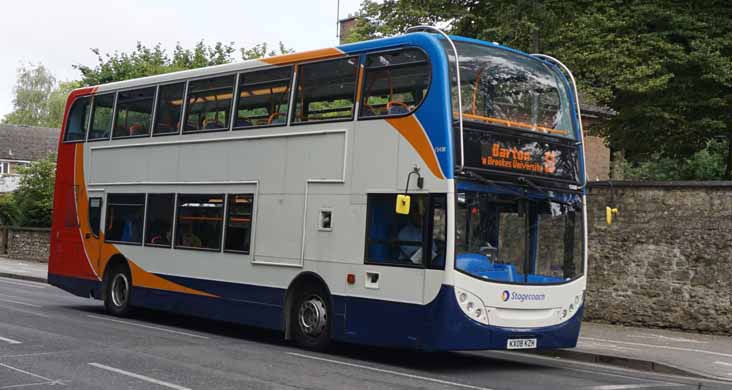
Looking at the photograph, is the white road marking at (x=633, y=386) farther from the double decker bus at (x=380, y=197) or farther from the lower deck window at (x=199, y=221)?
the lower deck window at (x=199, y=221)

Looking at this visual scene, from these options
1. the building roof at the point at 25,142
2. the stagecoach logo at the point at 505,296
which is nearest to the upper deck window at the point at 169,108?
the stagecoach logo at the point at 505,296

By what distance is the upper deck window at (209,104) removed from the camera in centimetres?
1627

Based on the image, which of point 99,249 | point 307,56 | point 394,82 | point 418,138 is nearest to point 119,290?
point 99,249

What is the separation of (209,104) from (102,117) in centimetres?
385

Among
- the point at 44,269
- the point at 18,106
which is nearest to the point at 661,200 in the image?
the point at 44,269

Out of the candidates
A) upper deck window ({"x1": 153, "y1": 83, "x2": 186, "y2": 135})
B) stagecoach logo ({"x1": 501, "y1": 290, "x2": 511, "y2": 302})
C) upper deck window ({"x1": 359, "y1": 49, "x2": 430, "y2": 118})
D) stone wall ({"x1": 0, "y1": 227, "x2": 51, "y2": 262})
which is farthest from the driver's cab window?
stone wall ({"x1": 0, "y1": 227, "x2": 51, "y2": 262})

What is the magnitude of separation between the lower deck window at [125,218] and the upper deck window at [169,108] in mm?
1408

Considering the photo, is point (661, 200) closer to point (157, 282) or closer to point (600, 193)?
point (600, 193)

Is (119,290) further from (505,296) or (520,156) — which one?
(520,156)

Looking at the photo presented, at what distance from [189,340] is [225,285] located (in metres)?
1.26

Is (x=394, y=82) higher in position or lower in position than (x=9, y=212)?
higher

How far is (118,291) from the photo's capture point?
739 inches

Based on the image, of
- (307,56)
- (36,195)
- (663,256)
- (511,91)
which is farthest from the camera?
(36,195)

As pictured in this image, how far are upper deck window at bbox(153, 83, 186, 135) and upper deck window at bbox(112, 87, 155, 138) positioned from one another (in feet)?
0.89
